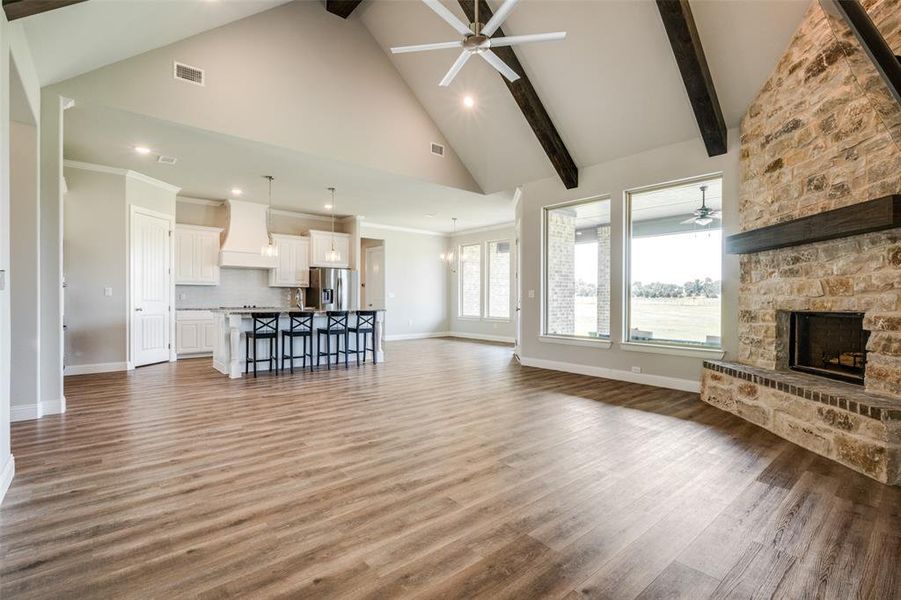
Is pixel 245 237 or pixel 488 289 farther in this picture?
pixel 488 289

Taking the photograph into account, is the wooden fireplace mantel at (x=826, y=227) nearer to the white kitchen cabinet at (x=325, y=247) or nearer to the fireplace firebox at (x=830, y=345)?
the fireplace firebox at (x=830, y=345)

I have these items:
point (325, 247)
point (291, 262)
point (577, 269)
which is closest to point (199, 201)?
point (291, 262)

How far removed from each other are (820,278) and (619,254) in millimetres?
2310

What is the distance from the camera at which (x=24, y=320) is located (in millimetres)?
3703

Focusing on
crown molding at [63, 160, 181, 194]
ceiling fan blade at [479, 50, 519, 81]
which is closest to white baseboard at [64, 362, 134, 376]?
crown molding at [63, 160, 181, 194]

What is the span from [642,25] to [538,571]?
4.89 metres

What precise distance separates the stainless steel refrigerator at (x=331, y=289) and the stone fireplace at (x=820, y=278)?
270 inches

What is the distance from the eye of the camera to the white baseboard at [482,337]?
10.2 meters

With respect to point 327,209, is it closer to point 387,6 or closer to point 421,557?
point 387,6

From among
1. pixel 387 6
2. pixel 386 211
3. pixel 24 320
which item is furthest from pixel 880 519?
pixel 386 211

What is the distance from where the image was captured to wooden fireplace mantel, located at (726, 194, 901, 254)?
9.31ft

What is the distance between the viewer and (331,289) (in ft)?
29.1

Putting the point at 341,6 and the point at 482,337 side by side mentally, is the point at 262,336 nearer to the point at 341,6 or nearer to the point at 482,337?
the point at 341,6

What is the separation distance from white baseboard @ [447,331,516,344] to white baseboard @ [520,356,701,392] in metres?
2.97
